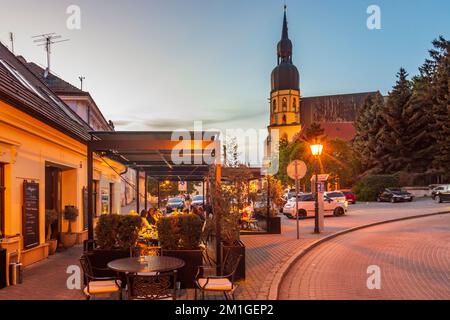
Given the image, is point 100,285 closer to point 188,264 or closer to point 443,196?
point 188,264

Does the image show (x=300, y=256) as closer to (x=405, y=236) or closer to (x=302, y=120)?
(x=405, y=236)

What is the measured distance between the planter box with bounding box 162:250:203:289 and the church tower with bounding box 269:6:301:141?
10969 cm

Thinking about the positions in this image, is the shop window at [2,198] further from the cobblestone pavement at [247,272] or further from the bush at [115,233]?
the bush at [115,233]

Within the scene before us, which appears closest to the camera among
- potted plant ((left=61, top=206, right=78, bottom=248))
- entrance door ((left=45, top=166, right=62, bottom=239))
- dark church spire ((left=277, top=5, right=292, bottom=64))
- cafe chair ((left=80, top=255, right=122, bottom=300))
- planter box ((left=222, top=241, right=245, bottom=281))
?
cafe chair ((left=80, top=255, right=122, bottom=300))

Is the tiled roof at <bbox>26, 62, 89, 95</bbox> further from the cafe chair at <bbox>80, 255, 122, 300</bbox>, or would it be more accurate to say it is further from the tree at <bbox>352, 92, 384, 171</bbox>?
the tree at <bbox>352, 92, 384, 171</bbox>

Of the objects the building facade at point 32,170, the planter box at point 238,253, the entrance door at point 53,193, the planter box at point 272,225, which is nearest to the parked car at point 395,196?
the planter box at point 272,225

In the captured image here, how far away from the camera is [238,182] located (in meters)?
13.4

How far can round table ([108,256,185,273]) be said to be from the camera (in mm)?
6879

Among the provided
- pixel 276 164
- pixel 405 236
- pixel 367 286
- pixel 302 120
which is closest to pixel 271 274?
pixel 367 286

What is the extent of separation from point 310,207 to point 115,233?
69.6 ft

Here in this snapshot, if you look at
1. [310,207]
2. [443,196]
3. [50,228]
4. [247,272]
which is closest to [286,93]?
[443,196]

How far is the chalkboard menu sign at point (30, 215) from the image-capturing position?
36.8 feet

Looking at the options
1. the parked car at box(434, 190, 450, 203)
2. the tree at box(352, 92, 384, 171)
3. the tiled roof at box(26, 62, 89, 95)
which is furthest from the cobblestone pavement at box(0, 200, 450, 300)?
the tree at box(352, 92, 384, 171)
